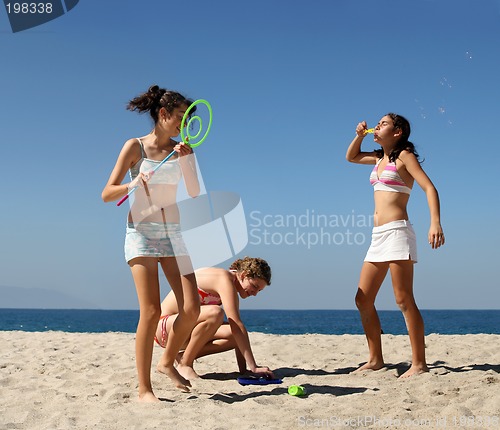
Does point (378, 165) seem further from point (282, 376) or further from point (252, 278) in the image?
point (282, 376)

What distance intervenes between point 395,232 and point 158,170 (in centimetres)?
191

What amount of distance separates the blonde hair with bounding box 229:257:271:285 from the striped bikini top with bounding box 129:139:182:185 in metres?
1.13

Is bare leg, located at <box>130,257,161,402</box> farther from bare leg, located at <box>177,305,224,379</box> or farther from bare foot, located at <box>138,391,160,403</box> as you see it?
bare leg, located at <box>177,305,224,379</box>

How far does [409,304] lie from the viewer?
14.9 ft

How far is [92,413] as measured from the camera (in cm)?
358

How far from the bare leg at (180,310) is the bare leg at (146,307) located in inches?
5.1

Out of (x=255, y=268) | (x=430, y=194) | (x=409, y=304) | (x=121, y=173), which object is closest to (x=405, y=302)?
(x=409, y=304)

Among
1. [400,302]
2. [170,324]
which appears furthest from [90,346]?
[400,302]

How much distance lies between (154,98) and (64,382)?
7.80ft

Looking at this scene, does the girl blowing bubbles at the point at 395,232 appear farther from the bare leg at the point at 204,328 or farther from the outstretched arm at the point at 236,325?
the bare leg at the point at 204,328

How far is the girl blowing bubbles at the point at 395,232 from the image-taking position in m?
4.50

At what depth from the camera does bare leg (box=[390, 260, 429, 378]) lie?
14.8ft

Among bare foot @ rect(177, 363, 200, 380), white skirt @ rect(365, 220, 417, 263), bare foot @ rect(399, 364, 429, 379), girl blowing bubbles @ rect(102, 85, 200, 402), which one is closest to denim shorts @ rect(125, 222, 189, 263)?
girl blowing bubbles @ rect(102, 85, 200, 402)

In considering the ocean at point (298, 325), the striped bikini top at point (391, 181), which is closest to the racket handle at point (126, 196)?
the striped bikini top at point (391, 181)
